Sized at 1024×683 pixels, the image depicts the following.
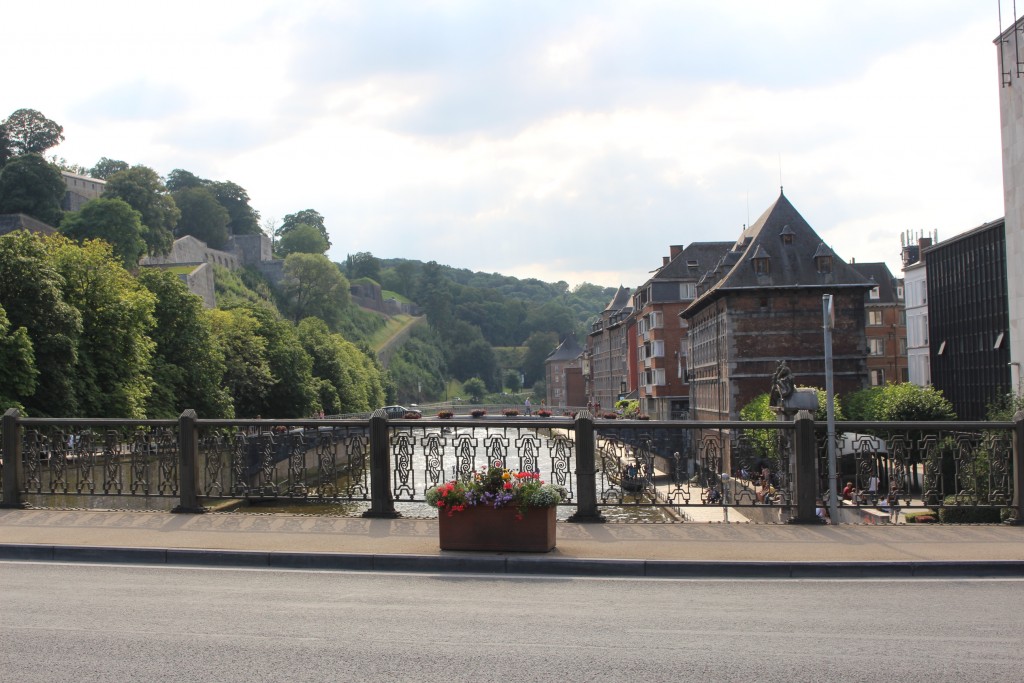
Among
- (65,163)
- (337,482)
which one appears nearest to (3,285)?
(337,482)

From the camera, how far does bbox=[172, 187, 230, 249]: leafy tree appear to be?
159875 millimetres

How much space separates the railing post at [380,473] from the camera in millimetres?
14594

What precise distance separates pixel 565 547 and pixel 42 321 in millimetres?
36000

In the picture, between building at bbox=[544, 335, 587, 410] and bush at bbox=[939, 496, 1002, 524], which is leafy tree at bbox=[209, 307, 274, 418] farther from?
building at bbox=[544, 335, 587, 410]

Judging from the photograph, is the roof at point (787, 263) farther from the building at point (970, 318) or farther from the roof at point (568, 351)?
the roof at point (568, 351)

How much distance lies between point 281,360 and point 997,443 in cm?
7274

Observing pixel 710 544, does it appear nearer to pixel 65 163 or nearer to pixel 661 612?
pixel 661 612

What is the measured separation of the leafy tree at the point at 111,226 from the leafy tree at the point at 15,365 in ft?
200

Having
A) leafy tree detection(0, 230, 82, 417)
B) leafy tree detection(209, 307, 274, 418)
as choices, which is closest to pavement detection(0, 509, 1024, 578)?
leafy tree detection(0, 230, 82, 417)

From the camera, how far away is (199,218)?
527 feet

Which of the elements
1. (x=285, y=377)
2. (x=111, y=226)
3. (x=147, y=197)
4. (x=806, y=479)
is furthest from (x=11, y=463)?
(x=147, y=197)

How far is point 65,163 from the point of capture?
158 m

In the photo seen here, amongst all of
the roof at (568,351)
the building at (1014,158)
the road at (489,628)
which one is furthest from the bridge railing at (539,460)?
the roof at (568,351)

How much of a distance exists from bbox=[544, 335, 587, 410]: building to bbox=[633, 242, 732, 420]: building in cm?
7185
